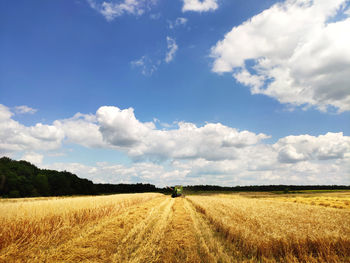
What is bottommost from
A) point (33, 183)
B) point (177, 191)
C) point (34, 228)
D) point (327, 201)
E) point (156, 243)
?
point (327, 201)

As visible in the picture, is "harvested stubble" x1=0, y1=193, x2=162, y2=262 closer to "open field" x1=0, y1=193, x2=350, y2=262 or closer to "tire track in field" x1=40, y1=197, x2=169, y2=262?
"open field" x1=0, y1=193, x2=350, y2=262

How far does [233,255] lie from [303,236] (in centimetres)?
205

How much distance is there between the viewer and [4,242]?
659 centimetres

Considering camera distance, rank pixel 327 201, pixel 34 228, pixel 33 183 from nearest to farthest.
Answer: pixel 34 228 < pixel 327 201 < pixel 33 183

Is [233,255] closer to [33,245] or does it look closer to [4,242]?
[33,245]

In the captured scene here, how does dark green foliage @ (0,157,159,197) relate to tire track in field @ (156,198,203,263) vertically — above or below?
above

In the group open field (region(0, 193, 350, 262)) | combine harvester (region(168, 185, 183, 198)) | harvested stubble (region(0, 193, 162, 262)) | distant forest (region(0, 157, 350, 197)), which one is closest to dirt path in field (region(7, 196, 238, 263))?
open field (region(0, 193, 350, 262))

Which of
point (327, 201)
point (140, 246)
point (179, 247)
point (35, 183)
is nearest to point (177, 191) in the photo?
point (327, 201)

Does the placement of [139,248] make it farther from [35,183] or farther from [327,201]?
[35,183]

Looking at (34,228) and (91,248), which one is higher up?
(34,228)

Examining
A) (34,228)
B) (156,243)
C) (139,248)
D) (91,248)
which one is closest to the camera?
(139,248)

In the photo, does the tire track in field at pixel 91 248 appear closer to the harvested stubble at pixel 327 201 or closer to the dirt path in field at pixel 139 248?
the dirt path in field at pixel 139 248

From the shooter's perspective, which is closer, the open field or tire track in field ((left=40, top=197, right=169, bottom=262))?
the open field

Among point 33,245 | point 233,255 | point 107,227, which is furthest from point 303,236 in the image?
point 33,245
